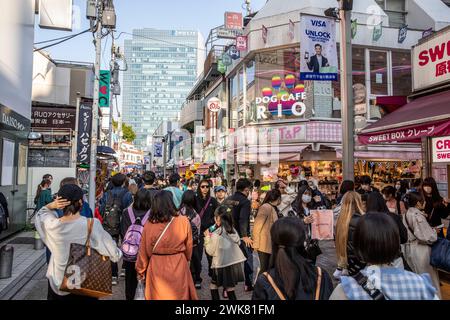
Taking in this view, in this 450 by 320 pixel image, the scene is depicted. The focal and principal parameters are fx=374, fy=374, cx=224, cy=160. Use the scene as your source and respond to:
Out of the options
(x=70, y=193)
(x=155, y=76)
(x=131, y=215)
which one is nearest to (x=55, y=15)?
(x=131, y=215)

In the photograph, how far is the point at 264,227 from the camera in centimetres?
558

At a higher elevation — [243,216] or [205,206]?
[205,206]

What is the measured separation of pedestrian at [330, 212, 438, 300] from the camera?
2.04m

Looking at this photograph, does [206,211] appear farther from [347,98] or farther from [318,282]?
[347,98]

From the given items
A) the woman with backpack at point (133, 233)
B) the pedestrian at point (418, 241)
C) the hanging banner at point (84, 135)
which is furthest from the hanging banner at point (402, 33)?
the woman with backpack at point (133, 233)

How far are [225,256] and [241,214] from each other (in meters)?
1.13

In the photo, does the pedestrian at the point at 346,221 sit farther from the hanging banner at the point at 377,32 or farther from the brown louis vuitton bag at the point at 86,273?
the hanging banner at the point at 377,32

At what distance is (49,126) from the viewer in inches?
861

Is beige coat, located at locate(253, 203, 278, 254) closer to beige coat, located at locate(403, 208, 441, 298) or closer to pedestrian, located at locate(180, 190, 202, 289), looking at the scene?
pedestrian, located at locate(180, 190, 202, 289)

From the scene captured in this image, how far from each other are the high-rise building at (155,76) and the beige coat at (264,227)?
161 metres

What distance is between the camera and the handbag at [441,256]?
4.27 m

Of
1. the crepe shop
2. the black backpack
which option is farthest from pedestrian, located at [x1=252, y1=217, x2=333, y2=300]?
the crepe shop

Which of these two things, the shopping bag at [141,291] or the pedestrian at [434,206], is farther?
the pedestrian at [434,206]

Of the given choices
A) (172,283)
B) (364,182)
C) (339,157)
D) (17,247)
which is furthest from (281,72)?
(172,283)
